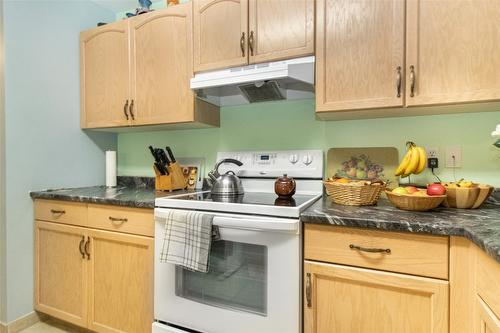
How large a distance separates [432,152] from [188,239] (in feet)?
4.39

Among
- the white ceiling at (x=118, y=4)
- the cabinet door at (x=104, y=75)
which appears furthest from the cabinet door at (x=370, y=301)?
the white ceiling at (x=118, y=4)

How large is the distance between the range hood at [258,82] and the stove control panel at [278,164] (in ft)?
1.16

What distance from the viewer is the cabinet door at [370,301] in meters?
1.03

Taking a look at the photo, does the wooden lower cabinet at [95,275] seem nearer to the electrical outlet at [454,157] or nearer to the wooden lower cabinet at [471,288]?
the wooden lower cabinet at [471,288]

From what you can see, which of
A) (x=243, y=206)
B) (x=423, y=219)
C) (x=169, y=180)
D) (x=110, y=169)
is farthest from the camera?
(x=110, y=169)

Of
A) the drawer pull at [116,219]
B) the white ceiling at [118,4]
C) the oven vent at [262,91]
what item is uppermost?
the white ceiling at [118,4]

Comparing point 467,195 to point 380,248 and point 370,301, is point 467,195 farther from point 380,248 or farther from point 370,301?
point 370,301

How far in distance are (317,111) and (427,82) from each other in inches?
19.3

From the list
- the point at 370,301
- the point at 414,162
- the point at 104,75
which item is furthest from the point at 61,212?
the point at 414,162

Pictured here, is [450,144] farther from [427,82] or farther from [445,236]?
[445,236]

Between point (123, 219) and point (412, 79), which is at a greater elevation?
point (412, 79)

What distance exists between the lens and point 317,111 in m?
1.50

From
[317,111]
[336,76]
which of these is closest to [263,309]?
[317,111]

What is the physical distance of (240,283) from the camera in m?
1.33
